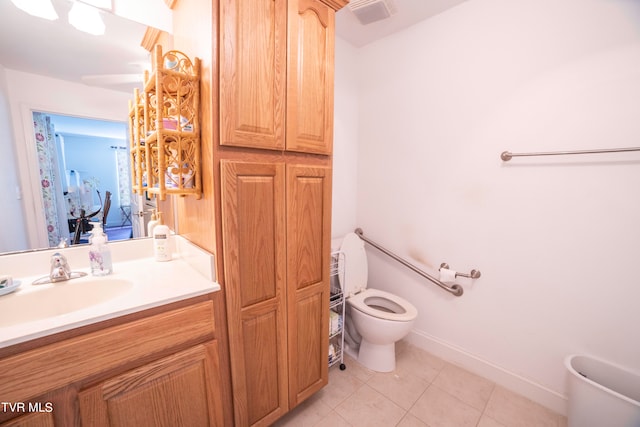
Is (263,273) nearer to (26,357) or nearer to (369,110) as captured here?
(26,357)

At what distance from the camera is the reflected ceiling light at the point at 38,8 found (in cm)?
99

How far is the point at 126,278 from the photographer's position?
107 cm

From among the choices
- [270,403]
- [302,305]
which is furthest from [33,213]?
[270,403]

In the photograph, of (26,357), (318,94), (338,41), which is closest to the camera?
(26,357)

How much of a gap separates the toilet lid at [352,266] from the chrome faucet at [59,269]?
1439mm

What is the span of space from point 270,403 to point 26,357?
937 mm

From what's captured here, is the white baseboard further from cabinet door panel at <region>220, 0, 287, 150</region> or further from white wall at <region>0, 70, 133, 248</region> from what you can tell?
white wall at <region>0, 70, 133, 248</region>

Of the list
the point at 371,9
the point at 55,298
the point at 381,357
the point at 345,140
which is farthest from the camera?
the point at 345,140

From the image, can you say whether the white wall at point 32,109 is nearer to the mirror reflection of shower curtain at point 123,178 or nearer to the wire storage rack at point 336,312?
the mirror reflection of shower curtain at point 123,178

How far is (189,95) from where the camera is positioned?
0.99m

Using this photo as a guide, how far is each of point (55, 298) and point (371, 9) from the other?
2238mm

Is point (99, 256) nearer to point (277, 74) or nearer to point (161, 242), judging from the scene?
point (161, 242)

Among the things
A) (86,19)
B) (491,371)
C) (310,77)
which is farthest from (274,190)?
(491,371)

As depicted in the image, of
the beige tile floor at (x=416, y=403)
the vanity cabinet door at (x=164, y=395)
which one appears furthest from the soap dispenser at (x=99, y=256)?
the beige tile floor at (x=416, y=403)
